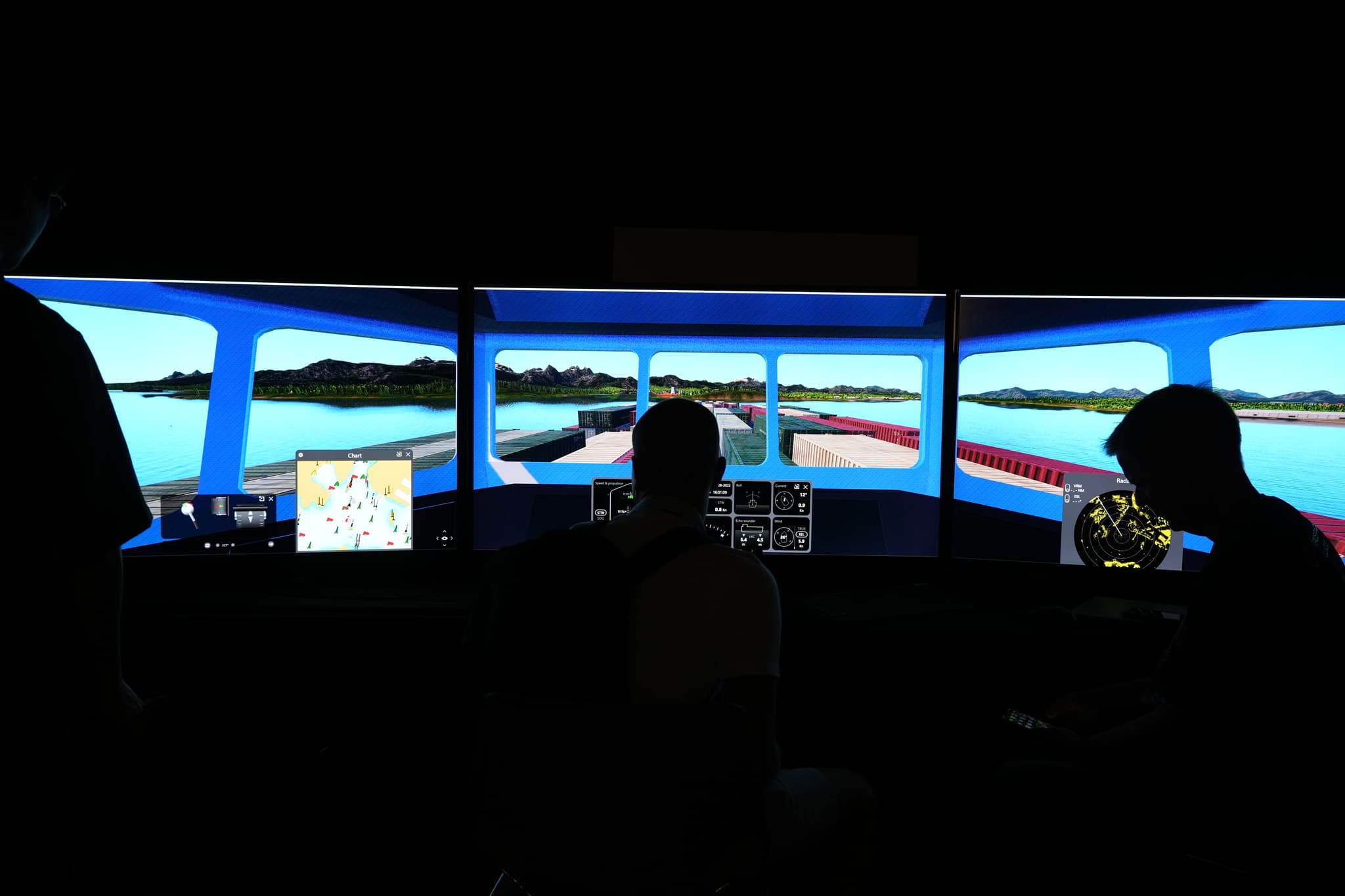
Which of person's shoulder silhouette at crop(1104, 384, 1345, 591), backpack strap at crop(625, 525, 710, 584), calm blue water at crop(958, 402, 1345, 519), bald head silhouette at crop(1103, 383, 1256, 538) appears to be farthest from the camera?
A: calm blue water at crop(958, 402, 1345, 519)

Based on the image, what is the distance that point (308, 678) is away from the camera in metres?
1.90

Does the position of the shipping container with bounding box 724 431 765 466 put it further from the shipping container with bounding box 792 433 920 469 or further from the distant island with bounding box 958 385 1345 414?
the distant island with bounding box 958 385 1345 414

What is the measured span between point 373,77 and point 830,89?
4.29ft

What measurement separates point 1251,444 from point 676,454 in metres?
1.71

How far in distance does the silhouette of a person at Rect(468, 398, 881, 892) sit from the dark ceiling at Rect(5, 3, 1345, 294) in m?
0.97

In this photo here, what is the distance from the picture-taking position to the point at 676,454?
50.1 inches

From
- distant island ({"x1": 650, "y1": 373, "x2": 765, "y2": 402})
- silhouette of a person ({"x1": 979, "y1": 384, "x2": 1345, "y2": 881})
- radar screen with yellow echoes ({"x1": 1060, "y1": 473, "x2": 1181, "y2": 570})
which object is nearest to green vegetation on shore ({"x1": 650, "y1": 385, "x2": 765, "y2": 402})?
distant island ({"x1": 650, "y1": 373, "x2": 765, "y2": 402})

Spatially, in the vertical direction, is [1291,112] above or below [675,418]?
above

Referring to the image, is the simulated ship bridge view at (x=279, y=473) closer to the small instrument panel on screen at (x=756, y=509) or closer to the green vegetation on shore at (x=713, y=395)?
the small instrument panel on screen at (x=756, y=509)

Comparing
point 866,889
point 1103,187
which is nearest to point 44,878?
point 866,889

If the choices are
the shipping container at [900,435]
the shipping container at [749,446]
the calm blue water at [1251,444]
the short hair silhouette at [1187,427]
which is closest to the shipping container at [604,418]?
the shipping container at [749,446]

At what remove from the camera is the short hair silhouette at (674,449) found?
1.27 metres

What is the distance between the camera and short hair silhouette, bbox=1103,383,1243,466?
1369 mm

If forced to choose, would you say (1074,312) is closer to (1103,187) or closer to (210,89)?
(1103,187)
